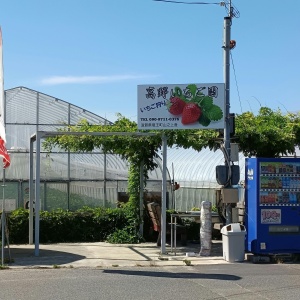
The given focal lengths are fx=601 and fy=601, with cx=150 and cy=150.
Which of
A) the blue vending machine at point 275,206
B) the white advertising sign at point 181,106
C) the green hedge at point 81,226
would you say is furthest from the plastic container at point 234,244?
the green hedge at point 81,226

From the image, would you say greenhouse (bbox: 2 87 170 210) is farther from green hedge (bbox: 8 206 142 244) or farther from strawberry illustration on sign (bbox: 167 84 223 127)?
strawberry illustration on sign (bbox: 167 84 223 127)

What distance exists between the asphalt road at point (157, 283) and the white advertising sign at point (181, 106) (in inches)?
141

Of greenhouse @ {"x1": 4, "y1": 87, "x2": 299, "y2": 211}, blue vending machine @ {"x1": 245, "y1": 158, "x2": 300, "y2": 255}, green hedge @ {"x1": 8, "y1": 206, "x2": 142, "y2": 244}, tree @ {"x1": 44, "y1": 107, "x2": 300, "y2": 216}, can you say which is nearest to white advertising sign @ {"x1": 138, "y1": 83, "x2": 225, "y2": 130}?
tree @ {"x1": 44, "y1": 107, "x2": 300, "y2": 216}

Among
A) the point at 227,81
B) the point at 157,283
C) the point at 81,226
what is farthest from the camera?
the point at 81,226

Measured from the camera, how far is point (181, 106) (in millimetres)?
14766

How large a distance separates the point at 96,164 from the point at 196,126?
30.3 ft

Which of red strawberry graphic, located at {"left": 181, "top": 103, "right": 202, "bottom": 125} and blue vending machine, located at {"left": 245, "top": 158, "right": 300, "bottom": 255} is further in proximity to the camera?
red strawberry graphic, located at {"left": 181, "top": 103, "right": 202, "bottom": 125}

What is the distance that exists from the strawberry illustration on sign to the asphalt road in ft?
11.9

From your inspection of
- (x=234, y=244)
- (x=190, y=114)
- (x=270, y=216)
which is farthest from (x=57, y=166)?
(x=270, y=216)

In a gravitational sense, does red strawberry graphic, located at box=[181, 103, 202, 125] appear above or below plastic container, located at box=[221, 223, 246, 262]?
above

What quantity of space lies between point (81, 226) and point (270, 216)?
6266mm

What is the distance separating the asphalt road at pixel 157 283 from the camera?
9.71 m

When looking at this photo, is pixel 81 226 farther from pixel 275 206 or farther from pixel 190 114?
pixel 275 206

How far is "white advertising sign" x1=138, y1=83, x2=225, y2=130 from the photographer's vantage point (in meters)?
14.7
